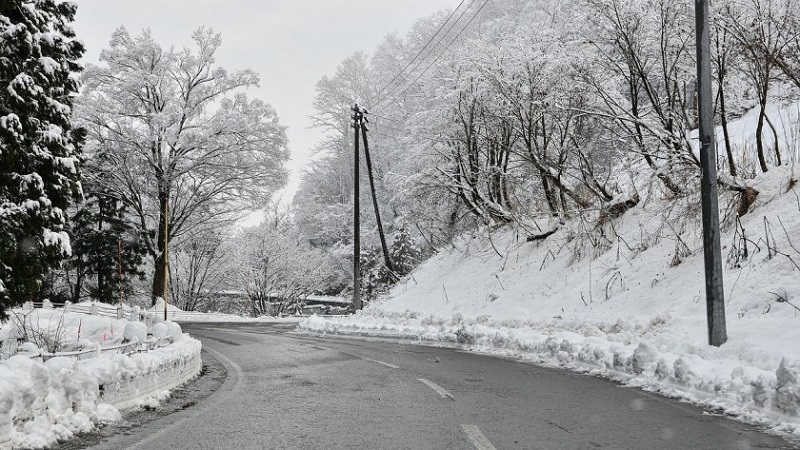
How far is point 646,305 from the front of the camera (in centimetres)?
1567

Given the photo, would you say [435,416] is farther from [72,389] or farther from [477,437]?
[72,389]

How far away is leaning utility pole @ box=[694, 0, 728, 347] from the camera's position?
9.93 m

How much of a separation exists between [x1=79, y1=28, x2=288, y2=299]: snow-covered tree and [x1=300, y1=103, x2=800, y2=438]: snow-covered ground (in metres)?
12.2

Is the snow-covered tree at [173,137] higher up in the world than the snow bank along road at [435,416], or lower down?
higher up

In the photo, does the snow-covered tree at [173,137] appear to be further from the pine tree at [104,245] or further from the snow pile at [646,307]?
the snow pile at [646,307]

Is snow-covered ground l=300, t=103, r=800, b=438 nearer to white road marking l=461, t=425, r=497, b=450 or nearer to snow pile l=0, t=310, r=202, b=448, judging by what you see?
white road marking l=461, t=425, r=497, b=450

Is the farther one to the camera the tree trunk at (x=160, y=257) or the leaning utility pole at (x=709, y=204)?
the tree trunk at (x=160, y=257)

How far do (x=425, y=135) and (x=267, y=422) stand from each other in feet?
81.6

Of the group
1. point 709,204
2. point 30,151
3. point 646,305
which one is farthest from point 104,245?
point 709,204

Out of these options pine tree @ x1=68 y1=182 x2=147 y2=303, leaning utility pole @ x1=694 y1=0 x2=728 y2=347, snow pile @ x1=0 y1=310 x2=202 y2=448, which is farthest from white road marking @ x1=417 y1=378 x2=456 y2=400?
pine tree @ x1=68 y1=182 x2=147 y2=303

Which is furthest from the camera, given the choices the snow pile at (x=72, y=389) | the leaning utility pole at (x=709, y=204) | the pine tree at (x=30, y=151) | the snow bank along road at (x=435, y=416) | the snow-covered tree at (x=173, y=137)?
the snow-covered tree at (x=173, y=137)

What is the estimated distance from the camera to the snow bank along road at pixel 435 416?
19.2 ft

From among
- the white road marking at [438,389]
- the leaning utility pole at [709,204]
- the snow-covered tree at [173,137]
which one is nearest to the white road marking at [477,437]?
the white road marking at [438,389]

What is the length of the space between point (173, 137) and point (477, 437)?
3110 centimetres
